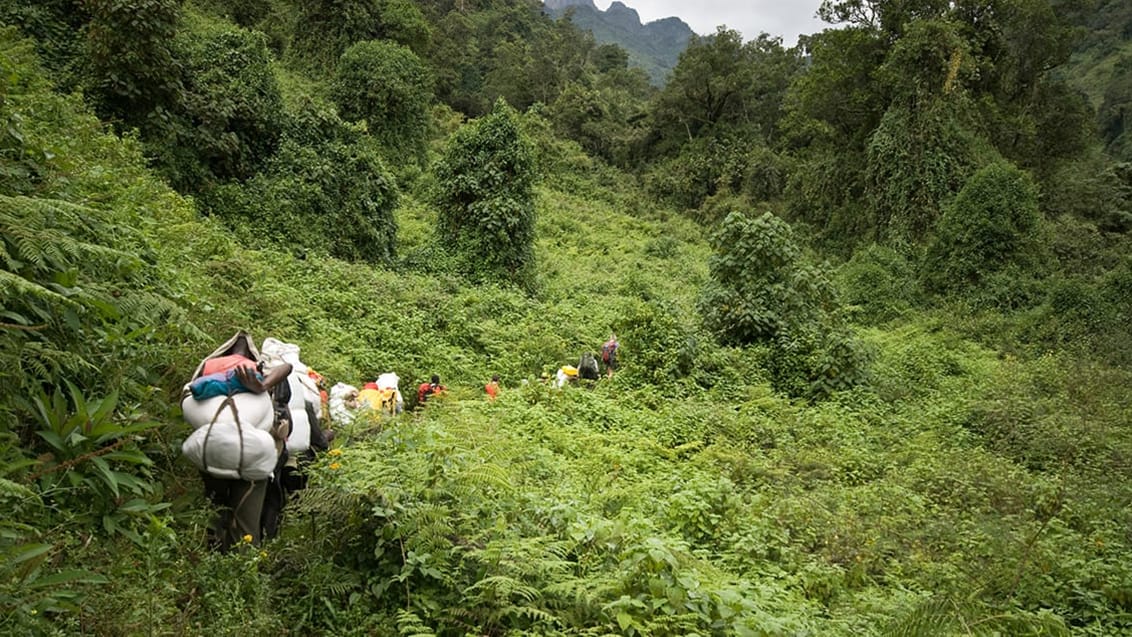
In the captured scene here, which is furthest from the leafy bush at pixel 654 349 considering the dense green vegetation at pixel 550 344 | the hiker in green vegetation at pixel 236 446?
the hiker in green vegetation at pixel 236 446

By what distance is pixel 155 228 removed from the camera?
22.4 feet

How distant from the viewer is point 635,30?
15412 cm

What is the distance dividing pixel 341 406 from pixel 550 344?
6.00 meters

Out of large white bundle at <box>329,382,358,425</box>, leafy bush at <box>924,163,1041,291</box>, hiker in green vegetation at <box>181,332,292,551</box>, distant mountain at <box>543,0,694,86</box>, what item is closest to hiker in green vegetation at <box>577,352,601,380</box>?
large white bundle at <box>329,382,358,425</box>

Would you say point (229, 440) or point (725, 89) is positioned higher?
point (725, 89)

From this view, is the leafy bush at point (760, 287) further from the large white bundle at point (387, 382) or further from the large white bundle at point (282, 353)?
the large white bundle at point (282, 353)

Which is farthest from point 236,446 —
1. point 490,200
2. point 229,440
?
point 490,200

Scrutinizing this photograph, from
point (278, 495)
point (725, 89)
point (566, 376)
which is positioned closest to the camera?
point (278, 495)

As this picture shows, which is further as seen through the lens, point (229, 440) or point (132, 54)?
point (132, 54)

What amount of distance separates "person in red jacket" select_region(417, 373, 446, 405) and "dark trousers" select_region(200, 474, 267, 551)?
3.76 m

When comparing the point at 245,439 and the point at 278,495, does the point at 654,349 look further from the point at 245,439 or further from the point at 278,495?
the point at 245,439

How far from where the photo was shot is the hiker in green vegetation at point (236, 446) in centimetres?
333

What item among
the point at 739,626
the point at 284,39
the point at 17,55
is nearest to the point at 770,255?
the point at 739,626

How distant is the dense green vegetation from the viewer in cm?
310
